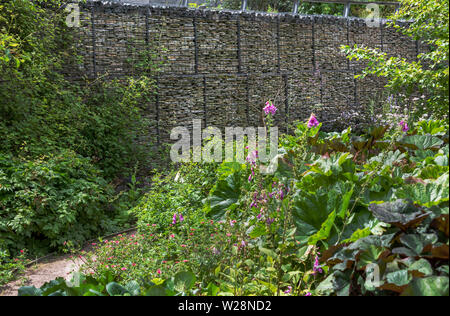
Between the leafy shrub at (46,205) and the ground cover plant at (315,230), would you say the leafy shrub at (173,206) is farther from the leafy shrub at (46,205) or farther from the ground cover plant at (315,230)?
the leafy shrub at (46,205)

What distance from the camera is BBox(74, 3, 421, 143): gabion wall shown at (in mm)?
5969

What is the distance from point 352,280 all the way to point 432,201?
499mm

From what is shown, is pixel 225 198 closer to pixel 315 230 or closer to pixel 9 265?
pixel 315 230

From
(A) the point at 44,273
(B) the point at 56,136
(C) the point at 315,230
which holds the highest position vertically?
(B) the point at 56,136

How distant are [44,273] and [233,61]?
15.4 ft

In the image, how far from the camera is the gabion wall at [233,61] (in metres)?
5.97

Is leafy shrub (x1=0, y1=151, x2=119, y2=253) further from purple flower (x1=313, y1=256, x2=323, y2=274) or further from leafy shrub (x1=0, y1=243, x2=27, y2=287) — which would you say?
purple flower (x1=313, y1=256, x2=323, y2=274)

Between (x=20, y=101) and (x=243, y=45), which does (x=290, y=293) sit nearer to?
(x=20, y=101)

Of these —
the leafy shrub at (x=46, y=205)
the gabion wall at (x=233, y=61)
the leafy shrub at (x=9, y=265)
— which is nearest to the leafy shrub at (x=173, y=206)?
the leafy shrub at (x=46, y=205)

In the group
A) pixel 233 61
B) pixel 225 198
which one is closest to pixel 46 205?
pixel 225 198

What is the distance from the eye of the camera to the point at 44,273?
332 cm

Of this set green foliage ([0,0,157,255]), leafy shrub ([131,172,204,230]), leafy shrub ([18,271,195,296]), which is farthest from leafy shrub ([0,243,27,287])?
leafy shrub ([18,271,195,296])

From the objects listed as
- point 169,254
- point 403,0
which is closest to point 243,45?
point 403,0

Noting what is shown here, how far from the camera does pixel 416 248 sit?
1597 mm
